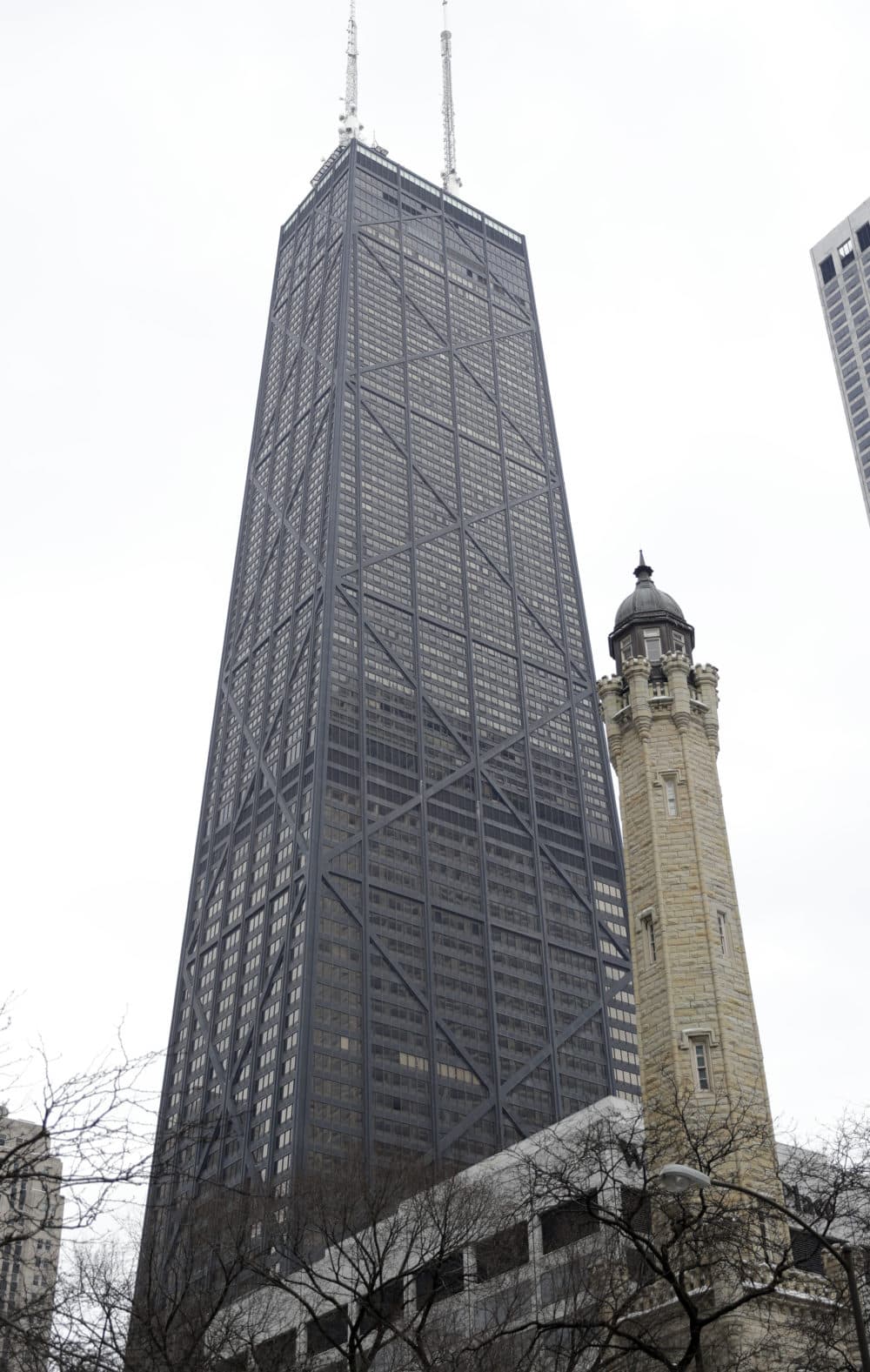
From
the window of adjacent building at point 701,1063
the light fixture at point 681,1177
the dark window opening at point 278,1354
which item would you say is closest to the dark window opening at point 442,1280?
the dark window opening at point 278,1354

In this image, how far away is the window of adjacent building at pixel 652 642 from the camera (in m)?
72.4

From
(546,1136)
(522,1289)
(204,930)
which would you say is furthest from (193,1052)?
(522,1289)

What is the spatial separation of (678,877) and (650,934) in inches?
104

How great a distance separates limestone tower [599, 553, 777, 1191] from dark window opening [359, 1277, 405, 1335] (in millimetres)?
11327

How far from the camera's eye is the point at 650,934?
62875 mm

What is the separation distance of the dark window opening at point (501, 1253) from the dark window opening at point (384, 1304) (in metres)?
2.87

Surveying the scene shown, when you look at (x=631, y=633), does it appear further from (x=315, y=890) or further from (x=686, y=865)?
(x=315, y=890)

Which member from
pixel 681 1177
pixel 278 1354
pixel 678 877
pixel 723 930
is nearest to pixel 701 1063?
pixel 723 930

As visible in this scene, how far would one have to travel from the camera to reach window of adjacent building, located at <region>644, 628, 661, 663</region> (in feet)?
238

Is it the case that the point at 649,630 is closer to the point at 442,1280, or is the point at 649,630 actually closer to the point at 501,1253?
the point at 501,1253

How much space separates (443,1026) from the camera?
17812 cm

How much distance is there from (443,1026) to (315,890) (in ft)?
71.2

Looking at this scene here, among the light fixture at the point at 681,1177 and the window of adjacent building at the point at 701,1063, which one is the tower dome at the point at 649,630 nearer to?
the window of adjacent building at the point at 701,1063

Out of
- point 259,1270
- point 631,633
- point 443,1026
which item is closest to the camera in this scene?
point 259,1270
